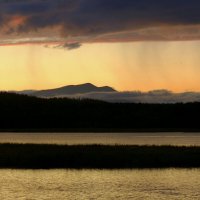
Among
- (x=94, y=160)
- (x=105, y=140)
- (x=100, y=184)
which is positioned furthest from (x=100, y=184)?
(x=105, y=140)

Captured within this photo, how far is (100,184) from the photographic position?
1700 inches

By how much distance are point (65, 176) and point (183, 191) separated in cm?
946

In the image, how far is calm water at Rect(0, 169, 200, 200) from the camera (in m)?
38.4

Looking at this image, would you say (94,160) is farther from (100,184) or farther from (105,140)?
(105,140)

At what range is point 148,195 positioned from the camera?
38656mm

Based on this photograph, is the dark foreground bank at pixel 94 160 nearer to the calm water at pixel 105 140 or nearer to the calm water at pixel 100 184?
the calm water at pixel 100 184

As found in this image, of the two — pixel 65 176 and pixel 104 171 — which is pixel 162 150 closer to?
pixel 104 171

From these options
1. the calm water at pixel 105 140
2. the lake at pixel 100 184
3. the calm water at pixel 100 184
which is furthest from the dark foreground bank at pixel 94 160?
the calm water at pixel 105 140

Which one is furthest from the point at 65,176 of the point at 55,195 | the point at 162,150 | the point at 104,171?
the point at 162,150

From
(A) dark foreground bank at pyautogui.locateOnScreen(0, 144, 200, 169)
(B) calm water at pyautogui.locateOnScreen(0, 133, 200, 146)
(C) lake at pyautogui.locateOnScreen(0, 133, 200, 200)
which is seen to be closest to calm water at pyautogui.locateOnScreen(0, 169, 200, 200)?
(C) lake at pyautogui.locateOnScreen(0, 133, 200, 200)

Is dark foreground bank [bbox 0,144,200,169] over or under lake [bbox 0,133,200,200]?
over

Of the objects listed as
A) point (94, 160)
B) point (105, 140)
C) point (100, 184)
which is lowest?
point (100, 184)

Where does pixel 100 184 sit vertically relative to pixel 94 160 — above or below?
below

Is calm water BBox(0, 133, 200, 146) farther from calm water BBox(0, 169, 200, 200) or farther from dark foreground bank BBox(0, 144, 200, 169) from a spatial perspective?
calm water BBox(0, 169, 200, 200)
